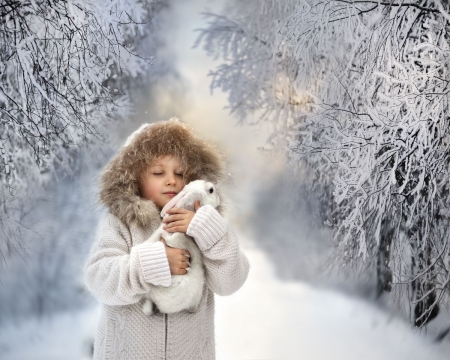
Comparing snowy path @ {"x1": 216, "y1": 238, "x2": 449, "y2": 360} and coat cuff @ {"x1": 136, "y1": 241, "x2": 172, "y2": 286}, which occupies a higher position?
coat cuff @ {"x1": 136, "y1": 241, "x2": 172, "y2": 286}

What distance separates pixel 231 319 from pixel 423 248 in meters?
0.70

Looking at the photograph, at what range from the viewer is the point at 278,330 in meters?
1.93

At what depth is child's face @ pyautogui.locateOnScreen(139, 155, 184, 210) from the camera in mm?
1232

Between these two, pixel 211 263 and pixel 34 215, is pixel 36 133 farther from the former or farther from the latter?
pixel 211 263

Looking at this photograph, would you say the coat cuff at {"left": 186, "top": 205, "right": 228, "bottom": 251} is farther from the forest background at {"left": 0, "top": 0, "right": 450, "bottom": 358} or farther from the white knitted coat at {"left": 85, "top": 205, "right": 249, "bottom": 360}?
the forest background at {"left": 0, "top": 0, "right": 450, "bottom": 358}

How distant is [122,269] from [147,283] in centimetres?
6

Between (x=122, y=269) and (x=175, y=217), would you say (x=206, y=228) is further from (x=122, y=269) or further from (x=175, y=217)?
(x=122, y=269)

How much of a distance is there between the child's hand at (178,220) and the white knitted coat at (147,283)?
0.02 metres

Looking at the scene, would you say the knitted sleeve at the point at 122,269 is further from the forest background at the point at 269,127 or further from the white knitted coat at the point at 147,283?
the forest background at the point at 269,127

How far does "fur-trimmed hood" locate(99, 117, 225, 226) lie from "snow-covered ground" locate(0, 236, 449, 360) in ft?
2.41

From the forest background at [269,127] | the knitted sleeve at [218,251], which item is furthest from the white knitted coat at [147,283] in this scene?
the forest background at [269,127]

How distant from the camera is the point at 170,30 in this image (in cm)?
188

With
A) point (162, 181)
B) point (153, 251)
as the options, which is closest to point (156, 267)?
point (153, 251)

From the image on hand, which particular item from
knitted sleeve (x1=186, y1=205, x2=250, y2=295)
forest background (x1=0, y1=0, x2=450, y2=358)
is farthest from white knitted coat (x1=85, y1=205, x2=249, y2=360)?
forest background (x1=0, y1=0, x2=450, y2=358)
